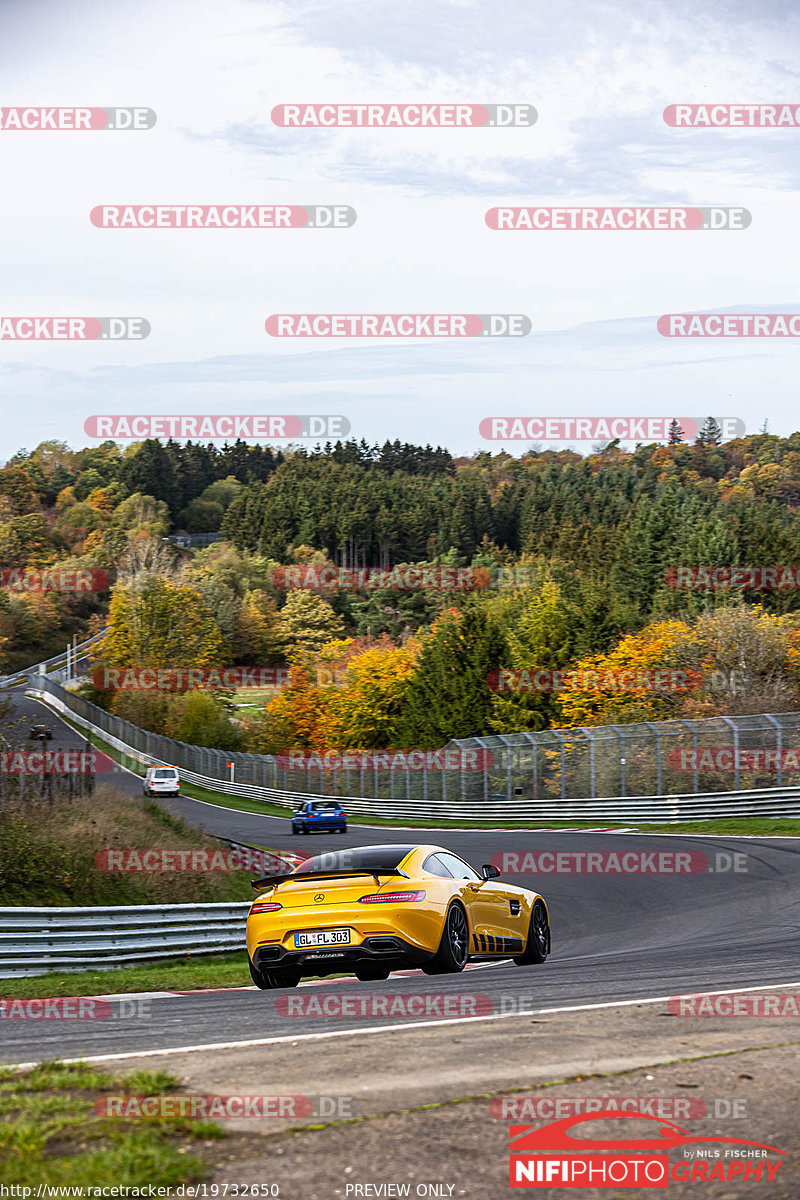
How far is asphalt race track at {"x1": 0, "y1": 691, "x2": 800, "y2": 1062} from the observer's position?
8.04 meters

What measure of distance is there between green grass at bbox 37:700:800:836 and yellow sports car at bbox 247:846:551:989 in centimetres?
1754

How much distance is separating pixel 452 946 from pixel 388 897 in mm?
907

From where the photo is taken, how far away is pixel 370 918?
1068 cm

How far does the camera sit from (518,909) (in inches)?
499

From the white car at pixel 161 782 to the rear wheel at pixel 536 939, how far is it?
44.4 metres

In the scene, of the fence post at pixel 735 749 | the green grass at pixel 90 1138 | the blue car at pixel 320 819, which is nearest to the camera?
the green grass at pixel 90 1138

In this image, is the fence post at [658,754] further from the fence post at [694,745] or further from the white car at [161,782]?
the white car at [161,782]

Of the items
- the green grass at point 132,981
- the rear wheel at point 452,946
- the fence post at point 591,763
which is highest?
the rear wheel at point 452,946

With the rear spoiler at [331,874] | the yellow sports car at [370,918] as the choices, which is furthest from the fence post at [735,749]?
the rear spoiler at [331,874]

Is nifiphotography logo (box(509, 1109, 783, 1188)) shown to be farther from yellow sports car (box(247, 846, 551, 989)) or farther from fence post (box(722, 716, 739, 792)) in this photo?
fence post (box(722, 716, 739, 792))

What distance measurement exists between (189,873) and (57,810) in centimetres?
259

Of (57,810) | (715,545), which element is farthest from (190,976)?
(715,545)

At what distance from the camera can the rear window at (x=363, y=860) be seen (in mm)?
11336

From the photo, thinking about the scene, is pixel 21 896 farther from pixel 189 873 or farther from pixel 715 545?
pixel 715 545
